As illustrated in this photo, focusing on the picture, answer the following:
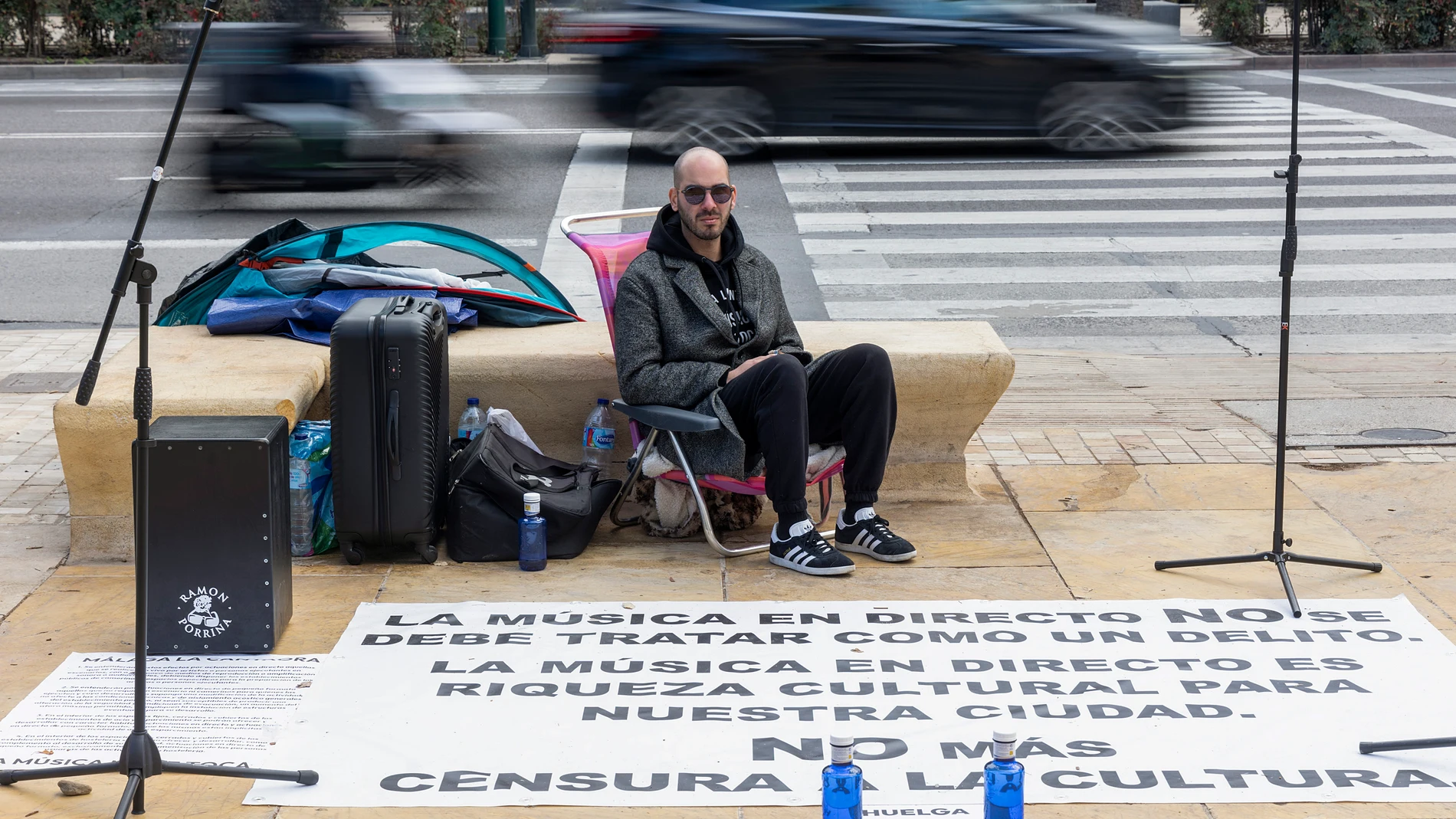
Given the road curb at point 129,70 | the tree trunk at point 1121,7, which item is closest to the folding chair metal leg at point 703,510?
the road curb at point 129,70

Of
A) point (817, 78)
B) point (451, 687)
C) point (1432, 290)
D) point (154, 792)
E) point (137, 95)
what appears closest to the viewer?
point (154, 792)

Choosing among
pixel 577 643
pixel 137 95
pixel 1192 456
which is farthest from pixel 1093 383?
pixel 137 95

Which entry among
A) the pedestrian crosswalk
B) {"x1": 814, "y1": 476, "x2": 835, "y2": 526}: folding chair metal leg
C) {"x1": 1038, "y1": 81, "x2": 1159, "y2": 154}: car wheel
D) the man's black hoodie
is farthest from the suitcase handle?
{"x1": 1038, "y1": 81, "x2": 1159, "y2": 154}: car wheel

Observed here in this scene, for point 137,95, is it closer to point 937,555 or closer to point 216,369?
point 216,369

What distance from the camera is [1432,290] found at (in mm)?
9812

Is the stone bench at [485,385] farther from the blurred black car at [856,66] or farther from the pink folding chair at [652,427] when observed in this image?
the blurred black car at [856,66]

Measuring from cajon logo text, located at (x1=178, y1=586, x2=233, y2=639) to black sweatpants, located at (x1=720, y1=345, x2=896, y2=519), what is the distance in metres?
1.77

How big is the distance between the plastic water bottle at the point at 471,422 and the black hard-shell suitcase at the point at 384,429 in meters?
0.44

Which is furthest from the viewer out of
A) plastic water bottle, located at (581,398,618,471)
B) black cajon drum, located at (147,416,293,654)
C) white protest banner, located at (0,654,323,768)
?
plastic water bottle, located at (581,398,618,471)

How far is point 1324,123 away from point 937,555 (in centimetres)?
1254

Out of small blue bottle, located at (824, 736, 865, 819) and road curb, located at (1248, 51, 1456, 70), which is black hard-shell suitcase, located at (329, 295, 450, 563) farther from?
road curb, located at (1248, 51, 1456, 70)

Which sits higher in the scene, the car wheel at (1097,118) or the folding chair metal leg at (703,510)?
the car wheel at (1097,118)

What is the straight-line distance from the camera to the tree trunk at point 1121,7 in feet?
71.2

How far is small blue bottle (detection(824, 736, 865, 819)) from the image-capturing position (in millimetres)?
3094
